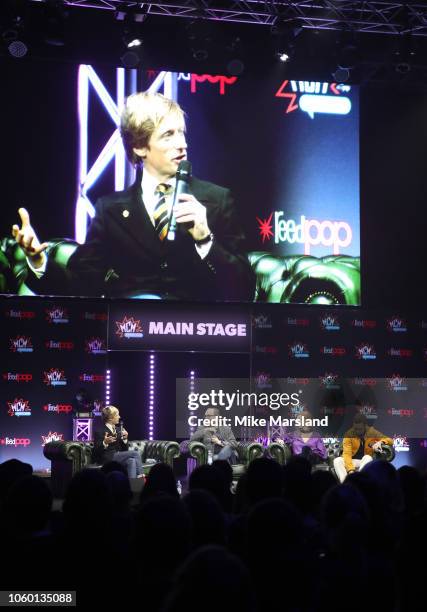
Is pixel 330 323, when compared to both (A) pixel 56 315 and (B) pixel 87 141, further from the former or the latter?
(B) pixel 87 141

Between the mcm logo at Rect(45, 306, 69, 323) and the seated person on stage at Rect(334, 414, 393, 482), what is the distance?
3942 mm

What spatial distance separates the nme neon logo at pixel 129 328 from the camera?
10859 millimetres

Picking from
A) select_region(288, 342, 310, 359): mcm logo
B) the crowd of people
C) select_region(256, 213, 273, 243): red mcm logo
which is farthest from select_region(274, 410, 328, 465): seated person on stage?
the crowd of people

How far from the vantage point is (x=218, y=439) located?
33.6 ft

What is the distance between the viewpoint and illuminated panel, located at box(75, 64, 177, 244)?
10.3 metres

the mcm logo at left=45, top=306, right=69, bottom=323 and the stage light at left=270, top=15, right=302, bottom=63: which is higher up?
the stage light at left=270, top=15, right=302, bottom=63

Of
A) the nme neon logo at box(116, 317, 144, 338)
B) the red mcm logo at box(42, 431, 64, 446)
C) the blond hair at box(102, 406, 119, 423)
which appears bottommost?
the red mcm logo at box(42, 431, 64, 446)

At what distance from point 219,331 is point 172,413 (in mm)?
1274

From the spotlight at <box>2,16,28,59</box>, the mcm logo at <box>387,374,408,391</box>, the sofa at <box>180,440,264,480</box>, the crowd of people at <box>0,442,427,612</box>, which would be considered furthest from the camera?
the mcm logo at <box>387,374,408,391</box>

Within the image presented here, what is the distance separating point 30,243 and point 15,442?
100 inches

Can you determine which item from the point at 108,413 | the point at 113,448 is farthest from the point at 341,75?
the point at 113,448

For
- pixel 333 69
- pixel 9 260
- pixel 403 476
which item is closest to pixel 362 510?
pixel 403 476

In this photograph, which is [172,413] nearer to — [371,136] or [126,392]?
[126,392]

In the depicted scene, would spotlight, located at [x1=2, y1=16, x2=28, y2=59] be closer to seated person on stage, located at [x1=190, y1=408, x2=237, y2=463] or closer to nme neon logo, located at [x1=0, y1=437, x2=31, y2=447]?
nme neon logo, located at [x1=0, y1=437, x2=31, y2=447]
